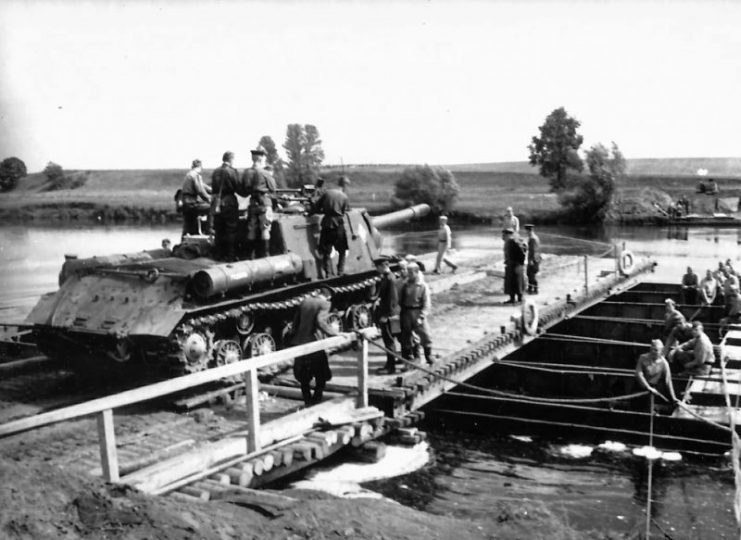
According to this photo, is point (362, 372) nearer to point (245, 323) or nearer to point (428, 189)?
point (245, 323)

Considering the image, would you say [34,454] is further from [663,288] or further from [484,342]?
[663,288]

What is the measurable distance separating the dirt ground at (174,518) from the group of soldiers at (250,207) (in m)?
6.93

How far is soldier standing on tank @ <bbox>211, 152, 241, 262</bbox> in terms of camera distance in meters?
12.5

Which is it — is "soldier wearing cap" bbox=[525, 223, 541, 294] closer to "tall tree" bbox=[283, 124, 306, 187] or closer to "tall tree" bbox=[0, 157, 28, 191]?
"tall tree" bbox=[0, 157, 28, 191]

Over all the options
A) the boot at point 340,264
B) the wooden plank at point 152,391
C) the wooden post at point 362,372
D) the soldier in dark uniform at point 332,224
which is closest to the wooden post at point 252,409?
the wooden plank at point 152,391

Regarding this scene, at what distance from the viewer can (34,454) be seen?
8.30 meters

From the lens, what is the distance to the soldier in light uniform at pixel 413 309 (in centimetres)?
1167

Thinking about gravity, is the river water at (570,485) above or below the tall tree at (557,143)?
below

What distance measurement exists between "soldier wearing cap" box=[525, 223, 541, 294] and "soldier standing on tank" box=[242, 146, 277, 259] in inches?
305

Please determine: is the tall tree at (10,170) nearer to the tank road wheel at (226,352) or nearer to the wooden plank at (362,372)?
the tank road wheel at (226,352)

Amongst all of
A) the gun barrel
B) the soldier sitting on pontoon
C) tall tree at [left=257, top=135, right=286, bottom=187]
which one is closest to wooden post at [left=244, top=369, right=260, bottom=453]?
the soldier sitting on pontoon

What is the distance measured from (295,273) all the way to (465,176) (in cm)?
9135

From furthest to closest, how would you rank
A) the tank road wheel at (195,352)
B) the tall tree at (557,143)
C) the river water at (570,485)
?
the tall tree at (557,143)
the tank road wheel at (195,352)
the river water at (570,485)

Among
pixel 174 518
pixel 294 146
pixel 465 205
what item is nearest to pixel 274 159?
pixel 294 146
